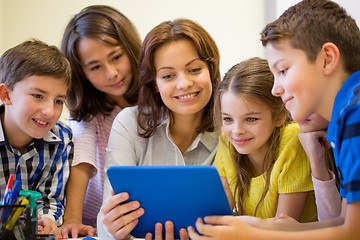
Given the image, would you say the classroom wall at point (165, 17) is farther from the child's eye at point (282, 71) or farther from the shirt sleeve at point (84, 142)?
the child's eye at point (282, 71)

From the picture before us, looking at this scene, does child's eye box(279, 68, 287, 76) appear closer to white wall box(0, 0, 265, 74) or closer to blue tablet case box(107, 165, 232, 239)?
blue tablet case box(107, 165, 232, 239)

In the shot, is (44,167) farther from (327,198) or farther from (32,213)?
(327,198)

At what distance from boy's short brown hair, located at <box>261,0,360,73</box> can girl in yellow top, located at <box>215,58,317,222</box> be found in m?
0.31

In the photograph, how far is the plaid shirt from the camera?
145 centimetres

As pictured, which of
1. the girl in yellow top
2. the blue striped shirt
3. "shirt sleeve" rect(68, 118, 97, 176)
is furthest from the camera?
"shirt sleeve" rect(68, 118, 97, 176)

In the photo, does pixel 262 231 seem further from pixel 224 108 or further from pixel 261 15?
pixel 261 15

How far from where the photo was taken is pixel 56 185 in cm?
154

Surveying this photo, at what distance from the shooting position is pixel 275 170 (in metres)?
1.27

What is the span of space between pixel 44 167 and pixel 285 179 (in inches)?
33.2

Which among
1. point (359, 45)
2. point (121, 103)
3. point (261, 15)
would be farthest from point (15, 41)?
point (359, 45)

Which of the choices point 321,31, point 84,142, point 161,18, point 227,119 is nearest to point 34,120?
point 84,142

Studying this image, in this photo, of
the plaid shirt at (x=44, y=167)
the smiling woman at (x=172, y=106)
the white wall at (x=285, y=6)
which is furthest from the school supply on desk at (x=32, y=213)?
the white wall at (x=285, y=6)

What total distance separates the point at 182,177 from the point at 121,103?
100 cm

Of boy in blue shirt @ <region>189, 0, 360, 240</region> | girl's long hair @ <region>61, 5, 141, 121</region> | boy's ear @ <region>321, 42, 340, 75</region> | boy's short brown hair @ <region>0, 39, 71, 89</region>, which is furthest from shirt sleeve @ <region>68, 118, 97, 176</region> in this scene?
boy's ear @ <region>321, 42, 340, 75</region>
